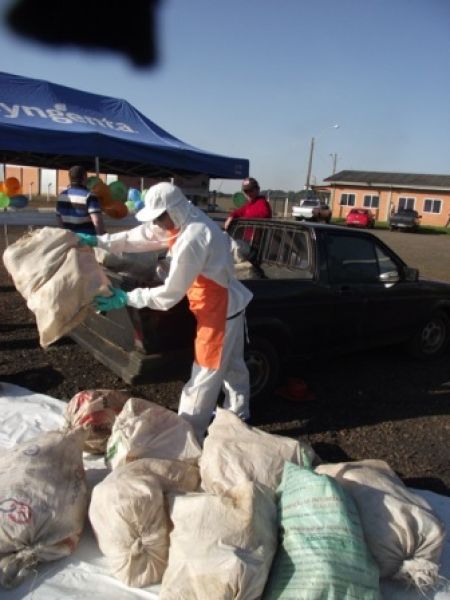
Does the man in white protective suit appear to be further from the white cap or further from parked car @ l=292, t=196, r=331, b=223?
parked car @ l=292, t=196, r=331, b=223

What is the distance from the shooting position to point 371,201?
1679 inches

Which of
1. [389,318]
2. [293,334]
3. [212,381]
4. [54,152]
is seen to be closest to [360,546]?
[212,381]

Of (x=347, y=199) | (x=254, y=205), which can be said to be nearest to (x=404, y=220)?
(x=347, y=199)

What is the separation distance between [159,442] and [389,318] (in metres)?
3.07

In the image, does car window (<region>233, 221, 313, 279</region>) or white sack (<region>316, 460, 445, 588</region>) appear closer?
white sack (<region>316, 460, 445, 588</region>)

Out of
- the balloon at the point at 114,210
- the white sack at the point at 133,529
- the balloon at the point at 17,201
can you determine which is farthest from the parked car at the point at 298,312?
the balloon at the point at 17,201

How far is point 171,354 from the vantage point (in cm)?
364

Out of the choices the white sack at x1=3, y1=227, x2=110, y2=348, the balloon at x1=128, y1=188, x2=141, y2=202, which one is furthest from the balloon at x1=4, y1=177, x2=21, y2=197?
the white sack at x1=3, y1=227, x2=110, y2=348

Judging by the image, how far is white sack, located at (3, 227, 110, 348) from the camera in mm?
3121

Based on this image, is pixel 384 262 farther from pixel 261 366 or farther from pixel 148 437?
pixel 148 437

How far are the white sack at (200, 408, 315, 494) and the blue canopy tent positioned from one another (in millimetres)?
4690

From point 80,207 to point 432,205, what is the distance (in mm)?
39162

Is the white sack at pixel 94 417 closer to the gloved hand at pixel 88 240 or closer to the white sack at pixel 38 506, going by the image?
the white sack at pixel 38 506

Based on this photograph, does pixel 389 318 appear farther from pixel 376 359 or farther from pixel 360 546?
pixel 360 546
